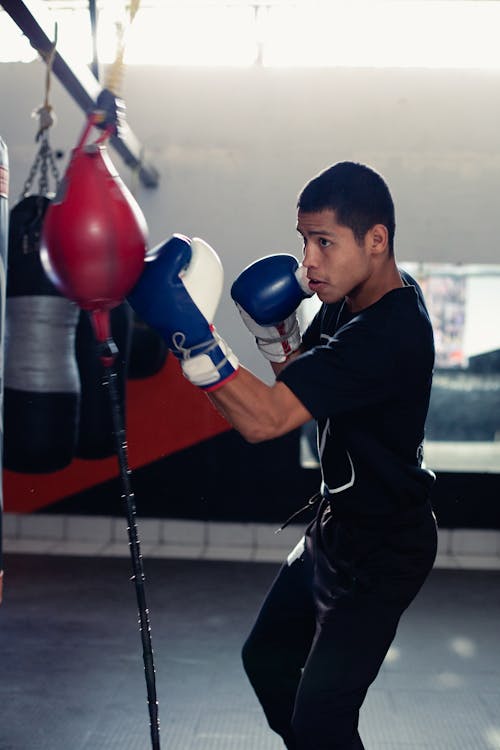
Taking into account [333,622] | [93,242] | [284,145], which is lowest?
[333,622]

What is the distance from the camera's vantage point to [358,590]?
150 centimetres

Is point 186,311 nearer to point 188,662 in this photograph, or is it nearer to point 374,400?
point 374,400

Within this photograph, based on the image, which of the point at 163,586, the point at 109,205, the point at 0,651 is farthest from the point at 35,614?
the point at 109,205

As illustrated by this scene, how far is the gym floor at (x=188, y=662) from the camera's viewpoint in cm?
234

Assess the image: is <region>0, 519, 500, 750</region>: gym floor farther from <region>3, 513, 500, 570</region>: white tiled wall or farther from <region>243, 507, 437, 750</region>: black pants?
<region>243, 507, 437, 750</region>: black pants

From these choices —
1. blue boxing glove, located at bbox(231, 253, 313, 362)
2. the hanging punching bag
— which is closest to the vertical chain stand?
the hanging punching bag

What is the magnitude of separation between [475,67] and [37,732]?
12.3 feet

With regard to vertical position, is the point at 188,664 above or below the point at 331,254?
below

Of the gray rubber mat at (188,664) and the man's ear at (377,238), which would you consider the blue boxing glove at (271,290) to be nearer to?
the man's ear at (377,238)

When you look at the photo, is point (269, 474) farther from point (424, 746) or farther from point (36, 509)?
point (424, 746)

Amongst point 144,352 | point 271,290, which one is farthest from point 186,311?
point 144,352

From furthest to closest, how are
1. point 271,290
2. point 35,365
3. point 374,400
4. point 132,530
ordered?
point 35,365 → point 271,290 → point 374,400 → point 132,530

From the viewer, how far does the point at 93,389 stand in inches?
126

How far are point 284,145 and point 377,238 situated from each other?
3.13 meters
